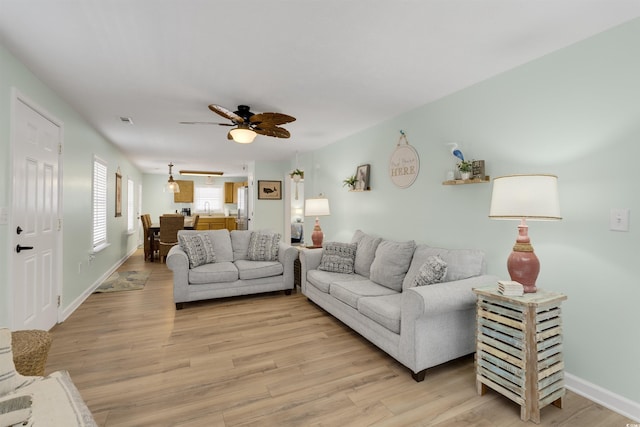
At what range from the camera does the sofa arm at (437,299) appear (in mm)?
2158

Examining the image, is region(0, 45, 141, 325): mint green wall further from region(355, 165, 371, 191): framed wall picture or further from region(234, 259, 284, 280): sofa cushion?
region(355, 165, 371, 191): framed wall picture

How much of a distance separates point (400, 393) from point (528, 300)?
1069mm

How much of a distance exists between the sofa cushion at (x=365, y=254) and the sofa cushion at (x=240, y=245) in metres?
1.82

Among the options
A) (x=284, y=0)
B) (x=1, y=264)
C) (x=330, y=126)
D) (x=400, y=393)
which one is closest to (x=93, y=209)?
(x=1, y=264)

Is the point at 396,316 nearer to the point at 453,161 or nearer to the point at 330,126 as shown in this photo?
the point at 453,161

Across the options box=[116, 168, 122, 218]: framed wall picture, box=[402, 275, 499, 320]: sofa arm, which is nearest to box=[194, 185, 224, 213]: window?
box=[116, 168, 122, 218]: framed wall picture

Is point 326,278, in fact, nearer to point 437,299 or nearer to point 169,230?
point 437,299

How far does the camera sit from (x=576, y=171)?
2.17m

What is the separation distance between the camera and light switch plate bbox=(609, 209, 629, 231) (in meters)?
1.92

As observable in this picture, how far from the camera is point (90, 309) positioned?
3715 millimetres

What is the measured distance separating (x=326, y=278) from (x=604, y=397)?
96.6 inches

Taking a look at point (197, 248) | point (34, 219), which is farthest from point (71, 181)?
point (197, 248)

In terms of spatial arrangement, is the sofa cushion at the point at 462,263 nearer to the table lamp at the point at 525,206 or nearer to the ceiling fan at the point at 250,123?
the table lamp at the point at 525,206

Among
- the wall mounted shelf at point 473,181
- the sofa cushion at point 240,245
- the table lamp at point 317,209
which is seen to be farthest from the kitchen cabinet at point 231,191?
the wall mounted shelf at point 473,181
